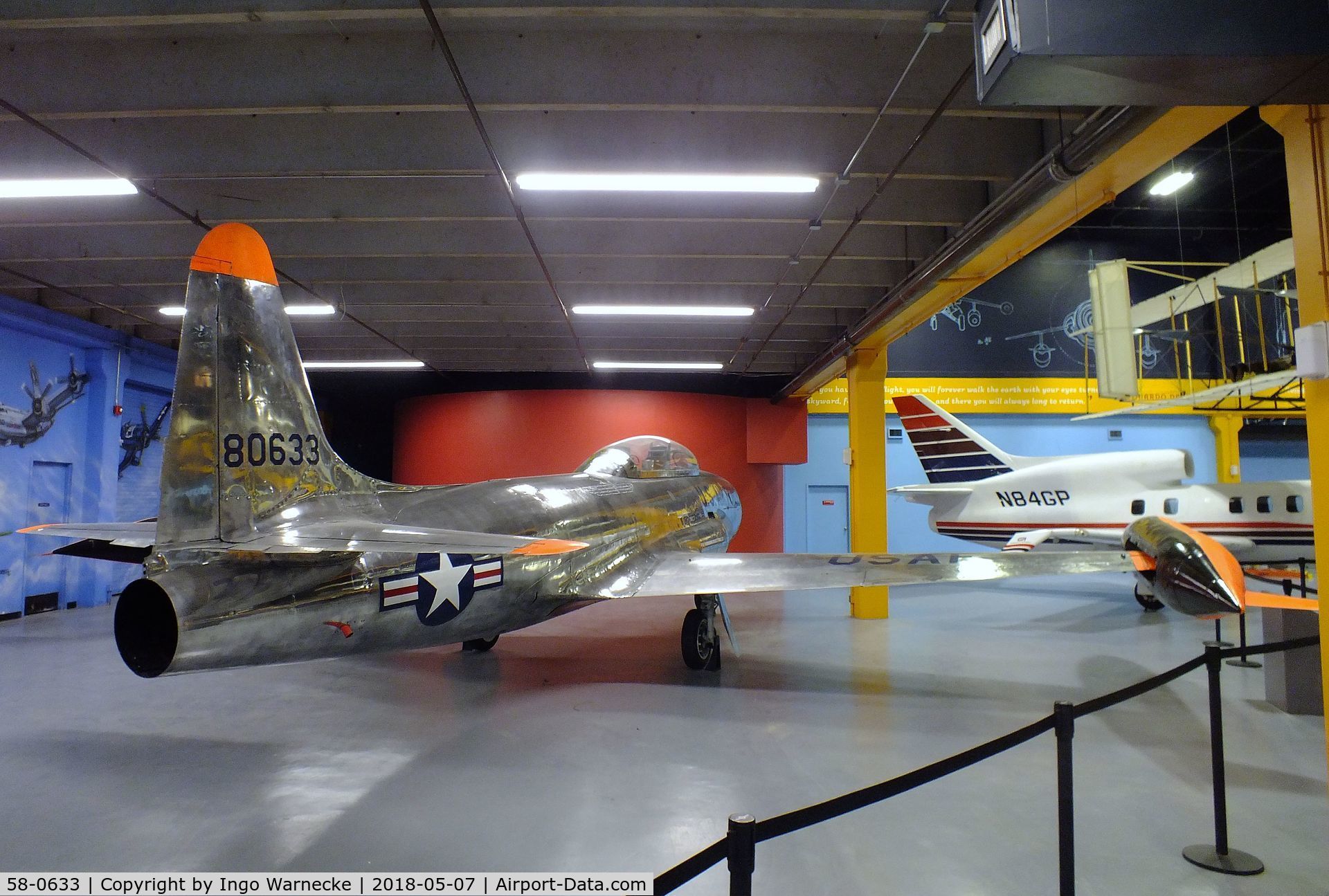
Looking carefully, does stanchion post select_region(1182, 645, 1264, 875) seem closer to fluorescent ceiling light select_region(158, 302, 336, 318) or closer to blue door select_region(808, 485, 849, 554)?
fluorescent ceiling light select_region(158, 302, 336, 318)

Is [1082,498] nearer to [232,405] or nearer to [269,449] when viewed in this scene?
[269,449]

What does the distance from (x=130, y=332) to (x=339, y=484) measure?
9.79 m

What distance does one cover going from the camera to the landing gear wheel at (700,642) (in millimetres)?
6566

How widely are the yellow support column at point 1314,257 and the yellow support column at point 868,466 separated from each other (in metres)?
6.63

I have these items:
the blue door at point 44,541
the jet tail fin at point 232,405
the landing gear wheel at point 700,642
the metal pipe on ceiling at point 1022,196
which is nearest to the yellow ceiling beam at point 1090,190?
the metal pipe on ceiling at point 1022,196

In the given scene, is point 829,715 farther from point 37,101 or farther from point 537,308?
point 37,101

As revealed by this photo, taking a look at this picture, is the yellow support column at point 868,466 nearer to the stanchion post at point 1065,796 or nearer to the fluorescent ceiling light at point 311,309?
the stanchion post at point 1065,796

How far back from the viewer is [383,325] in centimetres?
1038

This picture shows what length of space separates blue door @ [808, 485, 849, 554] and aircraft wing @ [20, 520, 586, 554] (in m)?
13.3

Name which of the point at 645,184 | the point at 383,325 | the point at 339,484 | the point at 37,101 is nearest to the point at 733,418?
the point at 383,325

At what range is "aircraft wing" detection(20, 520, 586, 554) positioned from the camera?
2.95 meters

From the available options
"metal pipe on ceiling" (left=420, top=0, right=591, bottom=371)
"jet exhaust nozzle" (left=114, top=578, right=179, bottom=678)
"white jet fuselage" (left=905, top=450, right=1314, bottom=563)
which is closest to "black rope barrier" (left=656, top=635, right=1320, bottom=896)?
"jet exhaust nozzle" (left=114, top=578, right=179, bottom=678)

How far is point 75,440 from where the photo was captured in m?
10.5

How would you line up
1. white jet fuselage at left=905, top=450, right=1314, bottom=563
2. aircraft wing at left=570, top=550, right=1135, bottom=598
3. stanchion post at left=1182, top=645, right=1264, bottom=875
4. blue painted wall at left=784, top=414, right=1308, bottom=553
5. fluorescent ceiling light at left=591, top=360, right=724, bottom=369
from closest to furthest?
stanchion post at left=1182, top=645, right=1264, bottom=875 < aircraft wing at left=570, top=550, right=1135, bottom=598 < white jet fuselage at left=905, top=450, right=1314, bottom=563 < fluorescent ceiling light at left=591, top=360, right=724, bottom=369 < blue painted wall at left=784, top=414, right=1308, bottom=553
